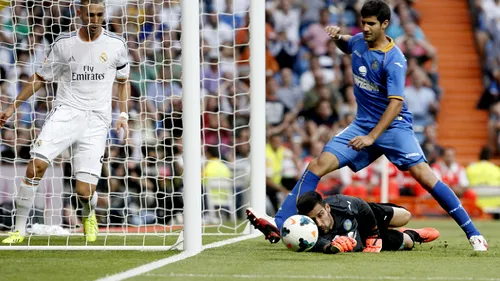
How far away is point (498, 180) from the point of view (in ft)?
59.9

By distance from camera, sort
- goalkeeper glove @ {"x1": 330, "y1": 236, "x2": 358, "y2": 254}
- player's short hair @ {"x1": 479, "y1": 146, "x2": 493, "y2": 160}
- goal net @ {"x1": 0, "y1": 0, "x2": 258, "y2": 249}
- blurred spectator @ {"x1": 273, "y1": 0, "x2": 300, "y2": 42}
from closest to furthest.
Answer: goalkeeper glove @ {"x1": 330, "y1": 236, "x2": 358, "y2": 254} → goal net @ {"x1": 0, "y1": 0, "x2": 258, "y2": 249} → player's short hair @ {"x1": 479, "y1": 146, "x2": 493, "y2": 160} → blurred spectator @ {"x1": 273, "y1": 0, "x2": 300, "y2": 42}

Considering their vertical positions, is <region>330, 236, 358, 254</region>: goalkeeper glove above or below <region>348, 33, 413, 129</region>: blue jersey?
below

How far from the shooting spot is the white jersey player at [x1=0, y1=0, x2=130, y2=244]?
10.0 m

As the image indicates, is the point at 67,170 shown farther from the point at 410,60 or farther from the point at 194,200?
the point at 410,60

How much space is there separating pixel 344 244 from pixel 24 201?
10.5ft

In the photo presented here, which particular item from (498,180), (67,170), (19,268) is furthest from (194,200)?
(498,180)

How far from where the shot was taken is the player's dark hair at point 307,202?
27.7 ft

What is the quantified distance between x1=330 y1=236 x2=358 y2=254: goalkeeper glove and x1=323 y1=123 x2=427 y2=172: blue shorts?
851mm

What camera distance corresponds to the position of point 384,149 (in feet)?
30.2

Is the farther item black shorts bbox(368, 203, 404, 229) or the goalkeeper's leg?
the goalkeeper's leg

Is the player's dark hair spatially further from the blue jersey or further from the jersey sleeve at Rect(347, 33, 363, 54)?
the jersey sleeve at Rect(347, 33, 363, 54)

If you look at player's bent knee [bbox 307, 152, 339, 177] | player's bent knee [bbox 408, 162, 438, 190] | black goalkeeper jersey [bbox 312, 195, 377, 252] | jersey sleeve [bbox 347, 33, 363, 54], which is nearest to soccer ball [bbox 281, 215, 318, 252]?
black goalkeeper jersey [bbox 312, 195, 377, 252]

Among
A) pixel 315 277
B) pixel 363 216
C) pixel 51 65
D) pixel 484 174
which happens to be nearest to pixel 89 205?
pixel 51 65

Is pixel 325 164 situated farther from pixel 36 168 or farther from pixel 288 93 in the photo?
pixel 288 93
